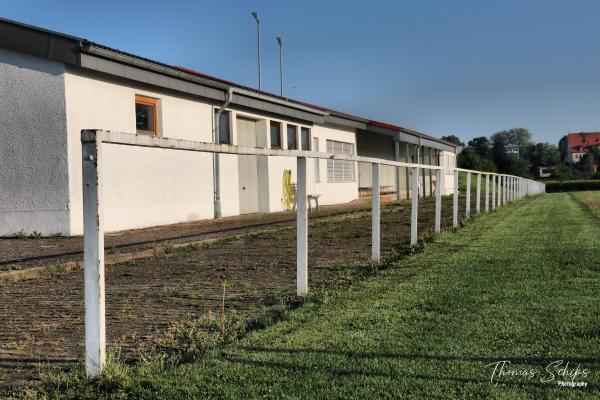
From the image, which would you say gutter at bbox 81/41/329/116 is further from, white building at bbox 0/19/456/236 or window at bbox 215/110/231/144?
window at bbox 215/110/231/144

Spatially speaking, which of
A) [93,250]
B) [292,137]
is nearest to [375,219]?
[93,250]

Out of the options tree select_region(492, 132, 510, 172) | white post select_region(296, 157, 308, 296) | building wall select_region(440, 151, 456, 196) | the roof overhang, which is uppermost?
tree select_region(492, 132, 510, 172)

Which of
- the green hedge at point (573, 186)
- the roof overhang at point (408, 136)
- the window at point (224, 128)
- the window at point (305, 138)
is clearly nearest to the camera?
the window at point (224, 128)

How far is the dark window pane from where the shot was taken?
1177 centimetres

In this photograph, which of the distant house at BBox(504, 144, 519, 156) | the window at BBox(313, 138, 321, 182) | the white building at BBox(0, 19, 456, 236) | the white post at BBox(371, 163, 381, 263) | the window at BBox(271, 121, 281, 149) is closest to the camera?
the white post at BBox(371, 163, 381, 263)

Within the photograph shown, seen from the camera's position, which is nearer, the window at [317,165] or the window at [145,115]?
the window at [145,115]

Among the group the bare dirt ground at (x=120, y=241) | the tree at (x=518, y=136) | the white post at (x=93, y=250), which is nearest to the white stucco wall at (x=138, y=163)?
the bare dirt ground at (x=120, y=241)

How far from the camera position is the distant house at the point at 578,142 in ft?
443

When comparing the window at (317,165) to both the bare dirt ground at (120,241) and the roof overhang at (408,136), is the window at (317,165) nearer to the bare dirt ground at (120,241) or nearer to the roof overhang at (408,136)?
the roof overhang at (408,136)

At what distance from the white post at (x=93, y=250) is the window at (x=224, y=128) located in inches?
465

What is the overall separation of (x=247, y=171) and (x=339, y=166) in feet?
21.3

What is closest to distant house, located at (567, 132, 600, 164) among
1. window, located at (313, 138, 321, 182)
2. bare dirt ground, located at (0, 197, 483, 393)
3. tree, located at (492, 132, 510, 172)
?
tree, located at (492, 132, 510, 172)

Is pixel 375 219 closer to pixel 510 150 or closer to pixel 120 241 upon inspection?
pixel 120 241

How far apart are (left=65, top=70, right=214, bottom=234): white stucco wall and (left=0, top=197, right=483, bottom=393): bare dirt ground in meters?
1.30
